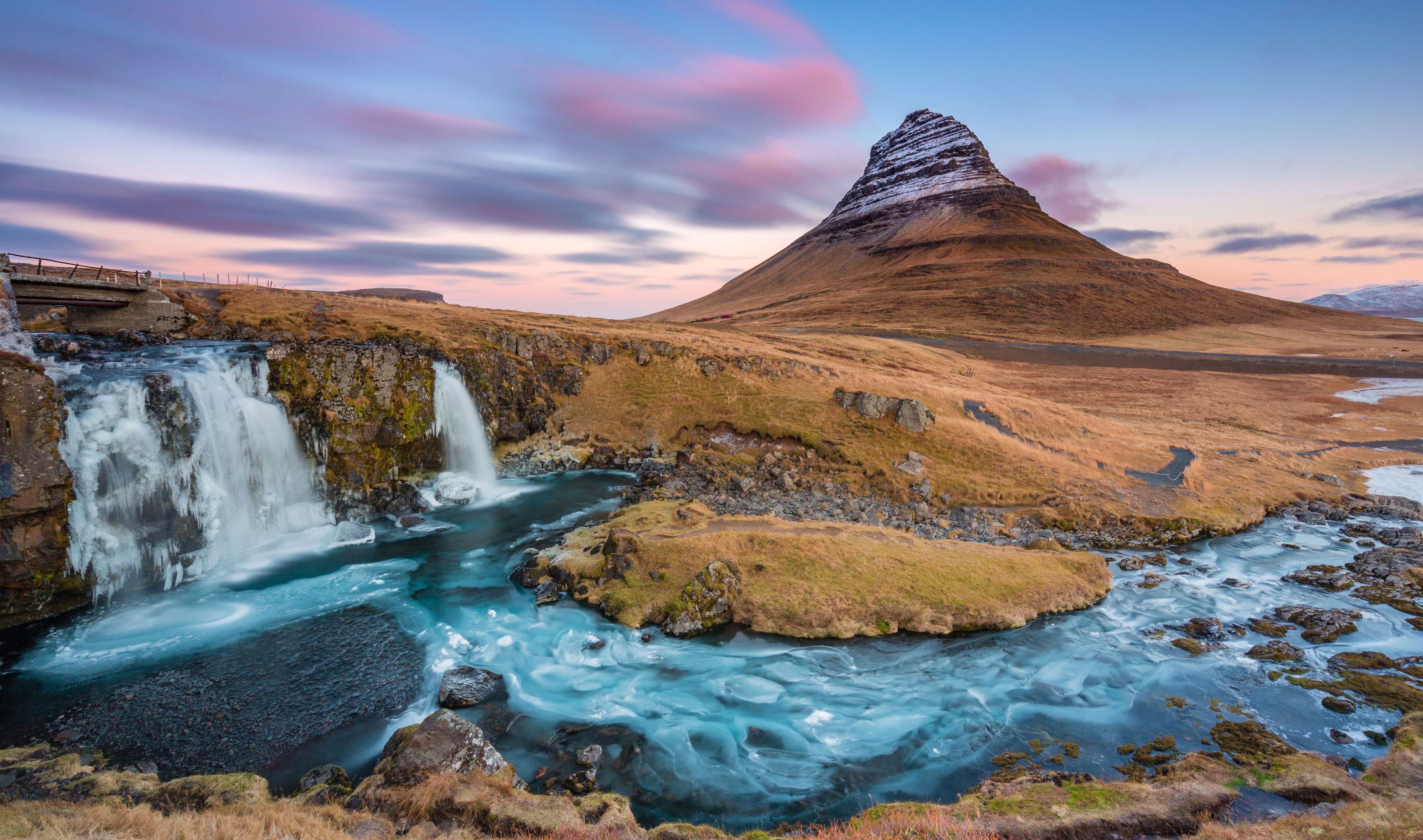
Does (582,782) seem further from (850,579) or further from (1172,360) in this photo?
(1172,360)

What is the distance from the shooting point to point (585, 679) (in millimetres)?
18578

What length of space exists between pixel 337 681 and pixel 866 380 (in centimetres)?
3793

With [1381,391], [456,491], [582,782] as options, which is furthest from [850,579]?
[1381,391]

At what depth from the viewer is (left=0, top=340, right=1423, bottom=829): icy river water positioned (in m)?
14.9

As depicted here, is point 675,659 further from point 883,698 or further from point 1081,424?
point 1081,424

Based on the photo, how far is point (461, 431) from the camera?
121 feet

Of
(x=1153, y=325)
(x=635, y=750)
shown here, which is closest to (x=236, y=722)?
(x=635, y=750)

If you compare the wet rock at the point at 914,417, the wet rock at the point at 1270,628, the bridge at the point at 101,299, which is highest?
the bridge at the point at 101,299

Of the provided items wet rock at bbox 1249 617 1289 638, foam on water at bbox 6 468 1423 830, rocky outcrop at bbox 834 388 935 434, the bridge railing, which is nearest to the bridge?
the bridge railing

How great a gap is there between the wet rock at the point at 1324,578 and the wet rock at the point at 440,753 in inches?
1216

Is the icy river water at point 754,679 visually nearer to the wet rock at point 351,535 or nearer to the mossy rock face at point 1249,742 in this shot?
the mossy rock face at point 1249,742

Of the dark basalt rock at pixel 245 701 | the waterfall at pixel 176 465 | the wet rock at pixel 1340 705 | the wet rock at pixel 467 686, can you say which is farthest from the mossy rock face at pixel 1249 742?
the waterfall at pixel 176 465

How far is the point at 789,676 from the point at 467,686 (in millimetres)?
9819

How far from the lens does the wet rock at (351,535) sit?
91.8 ft
